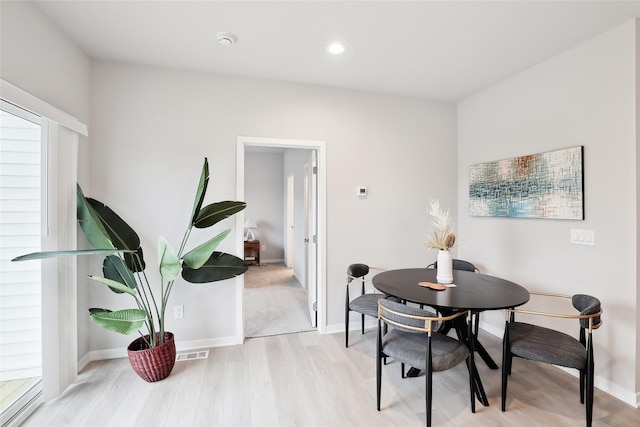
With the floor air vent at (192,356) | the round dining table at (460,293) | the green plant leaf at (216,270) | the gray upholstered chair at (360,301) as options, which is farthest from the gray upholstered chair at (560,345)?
the floor air vent at (192,356)

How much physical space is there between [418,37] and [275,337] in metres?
3.11

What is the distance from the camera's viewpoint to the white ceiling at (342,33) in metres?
1.93

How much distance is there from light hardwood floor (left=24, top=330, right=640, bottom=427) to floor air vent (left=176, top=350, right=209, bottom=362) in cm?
7

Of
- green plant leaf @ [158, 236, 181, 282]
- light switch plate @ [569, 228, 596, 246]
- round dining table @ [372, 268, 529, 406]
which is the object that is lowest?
round dining table @ [372, 268, 529, 406]

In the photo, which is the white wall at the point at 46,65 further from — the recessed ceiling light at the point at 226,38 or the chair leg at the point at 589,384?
the chair leg at the point at 589,384

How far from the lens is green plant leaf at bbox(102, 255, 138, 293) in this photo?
2.29 meters

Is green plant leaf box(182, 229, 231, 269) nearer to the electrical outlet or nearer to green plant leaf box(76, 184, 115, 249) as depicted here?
green plant leaf box(76, 184, 115, 249)

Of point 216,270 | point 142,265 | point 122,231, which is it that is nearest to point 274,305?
point 216,270

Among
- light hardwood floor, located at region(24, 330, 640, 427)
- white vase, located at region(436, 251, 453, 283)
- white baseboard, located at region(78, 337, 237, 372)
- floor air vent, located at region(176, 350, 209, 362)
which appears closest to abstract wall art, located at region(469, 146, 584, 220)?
white vase, located at region(436, 251, 453, 283)

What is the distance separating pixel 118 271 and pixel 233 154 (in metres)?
1.44

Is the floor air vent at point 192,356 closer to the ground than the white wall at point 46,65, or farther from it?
closer to the ground

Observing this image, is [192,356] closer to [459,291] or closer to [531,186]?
[459,291]

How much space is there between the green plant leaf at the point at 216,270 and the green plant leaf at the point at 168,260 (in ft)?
0.86

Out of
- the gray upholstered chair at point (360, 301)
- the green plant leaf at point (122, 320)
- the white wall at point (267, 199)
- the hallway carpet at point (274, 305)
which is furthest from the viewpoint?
the white wall at point (267, 199)
